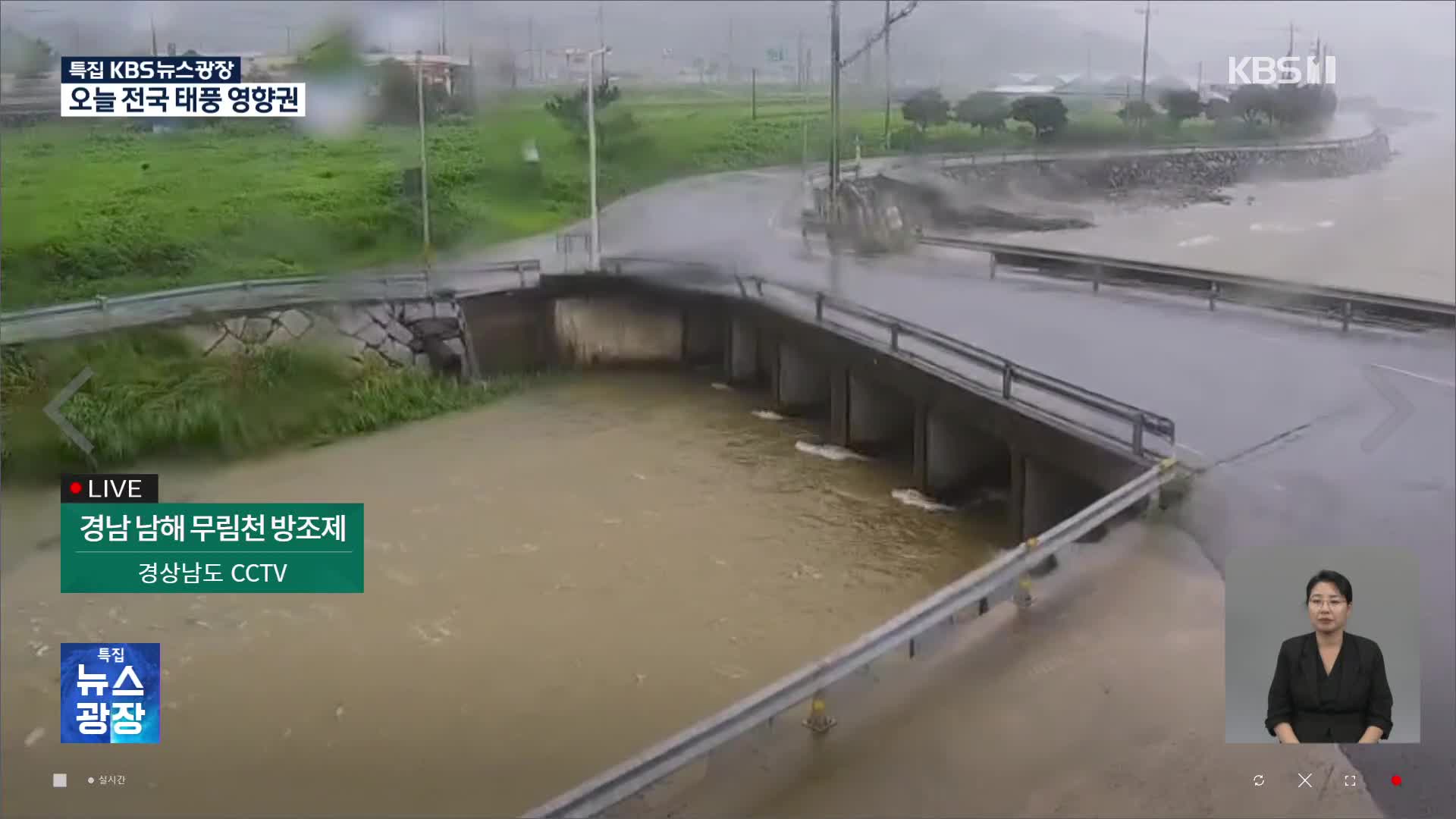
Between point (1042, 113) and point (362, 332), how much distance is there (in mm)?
2403

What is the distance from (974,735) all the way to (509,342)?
337cm

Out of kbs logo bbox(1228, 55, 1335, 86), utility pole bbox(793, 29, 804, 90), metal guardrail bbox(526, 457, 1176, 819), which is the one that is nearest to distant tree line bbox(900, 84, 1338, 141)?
kbs logo bbox(1228, 55, 1335, 86)

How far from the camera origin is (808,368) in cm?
507

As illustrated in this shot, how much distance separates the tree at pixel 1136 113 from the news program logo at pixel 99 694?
300cm

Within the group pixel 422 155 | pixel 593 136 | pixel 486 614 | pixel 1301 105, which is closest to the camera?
pixel 1301 105

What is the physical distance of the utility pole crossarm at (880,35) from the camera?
386 centimetres

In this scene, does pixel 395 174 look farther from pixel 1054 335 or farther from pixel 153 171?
pixel 1054 335

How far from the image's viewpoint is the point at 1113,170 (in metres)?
3.88

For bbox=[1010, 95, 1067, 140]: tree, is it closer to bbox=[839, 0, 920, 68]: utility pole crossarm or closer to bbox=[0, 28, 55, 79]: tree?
bbox=[839, 0, 920, 68]: utility pole crossarm

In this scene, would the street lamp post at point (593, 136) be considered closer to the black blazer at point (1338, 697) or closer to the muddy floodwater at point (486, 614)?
the muddy floodwater at point (486, 614)

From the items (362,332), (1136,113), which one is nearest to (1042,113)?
(1136,113)

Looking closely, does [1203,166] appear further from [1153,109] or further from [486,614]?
[486,614]
